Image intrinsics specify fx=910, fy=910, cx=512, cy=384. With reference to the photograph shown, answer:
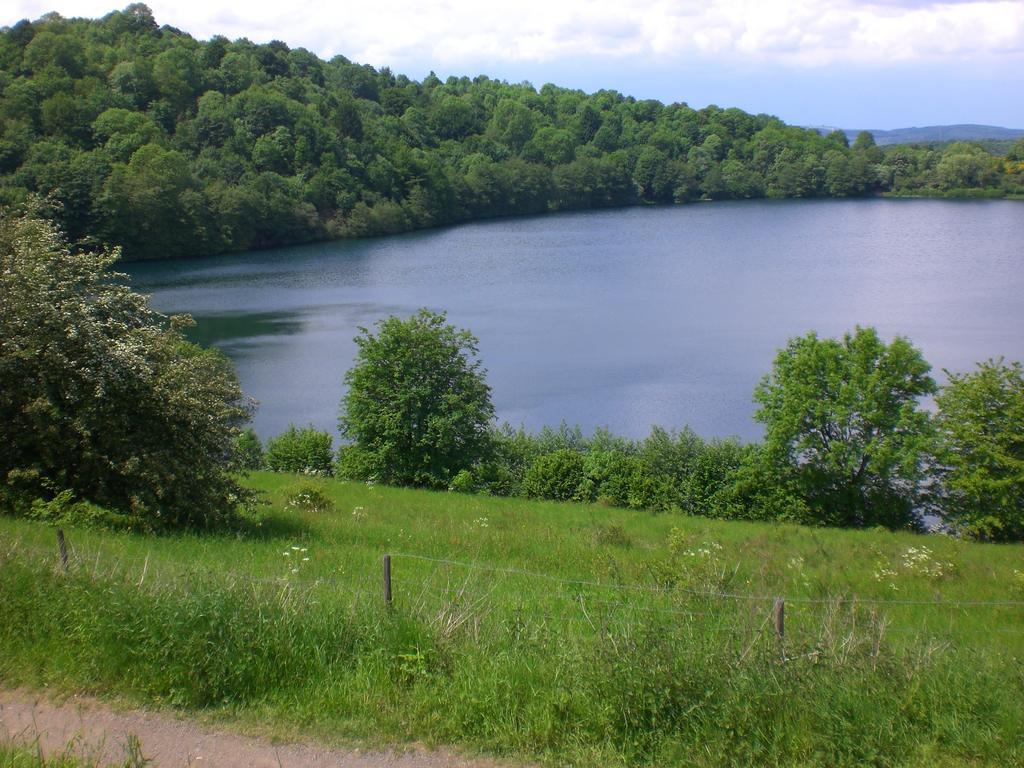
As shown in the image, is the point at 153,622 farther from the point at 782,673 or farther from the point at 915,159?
the point at 915,159

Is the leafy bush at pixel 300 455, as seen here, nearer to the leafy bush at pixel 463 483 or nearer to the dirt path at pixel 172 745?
the leafy bush at pixel 463 483

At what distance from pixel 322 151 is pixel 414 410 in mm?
80799

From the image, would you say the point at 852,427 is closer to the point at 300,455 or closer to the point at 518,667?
the point at 300,455

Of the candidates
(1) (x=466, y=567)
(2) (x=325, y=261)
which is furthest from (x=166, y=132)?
(1) (x=466, y=567)

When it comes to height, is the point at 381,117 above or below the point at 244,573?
above

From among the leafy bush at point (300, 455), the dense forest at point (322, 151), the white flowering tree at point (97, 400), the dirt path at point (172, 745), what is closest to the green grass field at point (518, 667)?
the dirt path at point (172, 745)

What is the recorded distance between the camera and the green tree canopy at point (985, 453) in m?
23.2

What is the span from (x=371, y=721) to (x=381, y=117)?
130 metres

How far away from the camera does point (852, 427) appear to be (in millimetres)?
26203

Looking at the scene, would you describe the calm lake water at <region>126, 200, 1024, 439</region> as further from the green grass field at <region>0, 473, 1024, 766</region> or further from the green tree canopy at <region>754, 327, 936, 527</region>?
the green grass field at <region>0, 473, 1024, 766</region>

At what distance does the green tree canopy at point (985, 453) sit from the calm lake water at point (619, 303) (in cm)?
851

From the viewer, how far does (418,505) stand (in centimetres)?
2006

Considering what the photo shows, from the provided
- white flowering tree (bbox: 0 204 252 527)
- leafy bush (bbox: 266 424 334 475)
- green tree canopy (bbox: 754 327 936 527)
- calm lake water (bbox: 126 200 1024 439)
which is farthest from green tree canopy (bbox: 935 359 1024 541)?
white flowering tree (bbox: 0 204 252 527)

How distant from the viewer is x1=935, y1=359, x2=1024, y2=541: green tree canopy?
912 inches
